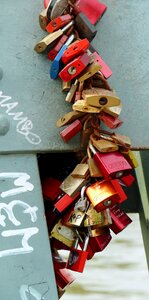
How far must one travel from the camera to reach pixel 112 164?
107 inches

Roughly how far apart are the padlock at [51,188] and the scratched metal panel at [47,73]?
176mm

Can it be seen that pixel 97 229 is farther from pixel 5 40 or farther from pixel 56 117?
pixel 5 40

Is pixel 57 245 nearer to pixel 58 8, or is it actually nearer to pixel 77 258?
pixel 77 258

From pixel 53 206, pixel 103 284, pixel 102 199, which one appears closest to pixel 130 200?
pixel 53 206

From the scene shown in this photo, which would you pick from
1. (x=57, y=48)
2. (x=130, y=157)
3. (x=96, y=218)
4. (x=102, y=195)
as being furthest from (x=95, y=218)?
(x=57, y=48)

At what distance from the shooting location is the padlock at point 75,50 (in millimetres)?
2803

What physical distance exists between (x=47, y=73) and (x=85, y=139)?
0.26m

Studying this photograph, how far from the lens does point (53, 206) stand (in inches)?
118

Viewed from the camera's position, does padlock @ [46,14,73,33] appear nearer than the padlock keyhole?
No

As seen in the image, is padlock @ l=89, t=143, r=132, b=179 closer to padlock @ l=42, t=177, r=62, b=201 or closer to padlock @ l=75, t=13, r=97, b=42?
padlock @ l=42, t=177, r=62, b=201

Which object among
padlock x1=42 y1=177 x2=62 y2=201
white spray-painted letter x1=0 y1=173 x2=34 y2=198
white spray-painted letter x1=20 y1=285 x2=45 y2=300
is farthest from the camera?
padlock x1=42 y1=177 x2=62 y2=201

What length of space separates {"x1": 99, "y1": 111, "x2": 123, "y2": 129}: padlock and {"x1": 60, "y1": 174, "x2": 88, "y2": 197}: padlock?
7.6 inches

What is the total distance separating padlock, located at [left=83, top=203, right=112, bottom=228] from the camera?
279 centimetres

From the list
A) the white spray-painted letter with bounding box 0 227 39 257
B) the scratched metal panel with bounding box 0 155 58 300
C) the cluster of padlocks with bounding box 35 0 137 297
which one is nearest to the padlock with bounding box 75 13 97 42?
the cluster of padlocks with bounding box 35 0 137 297
